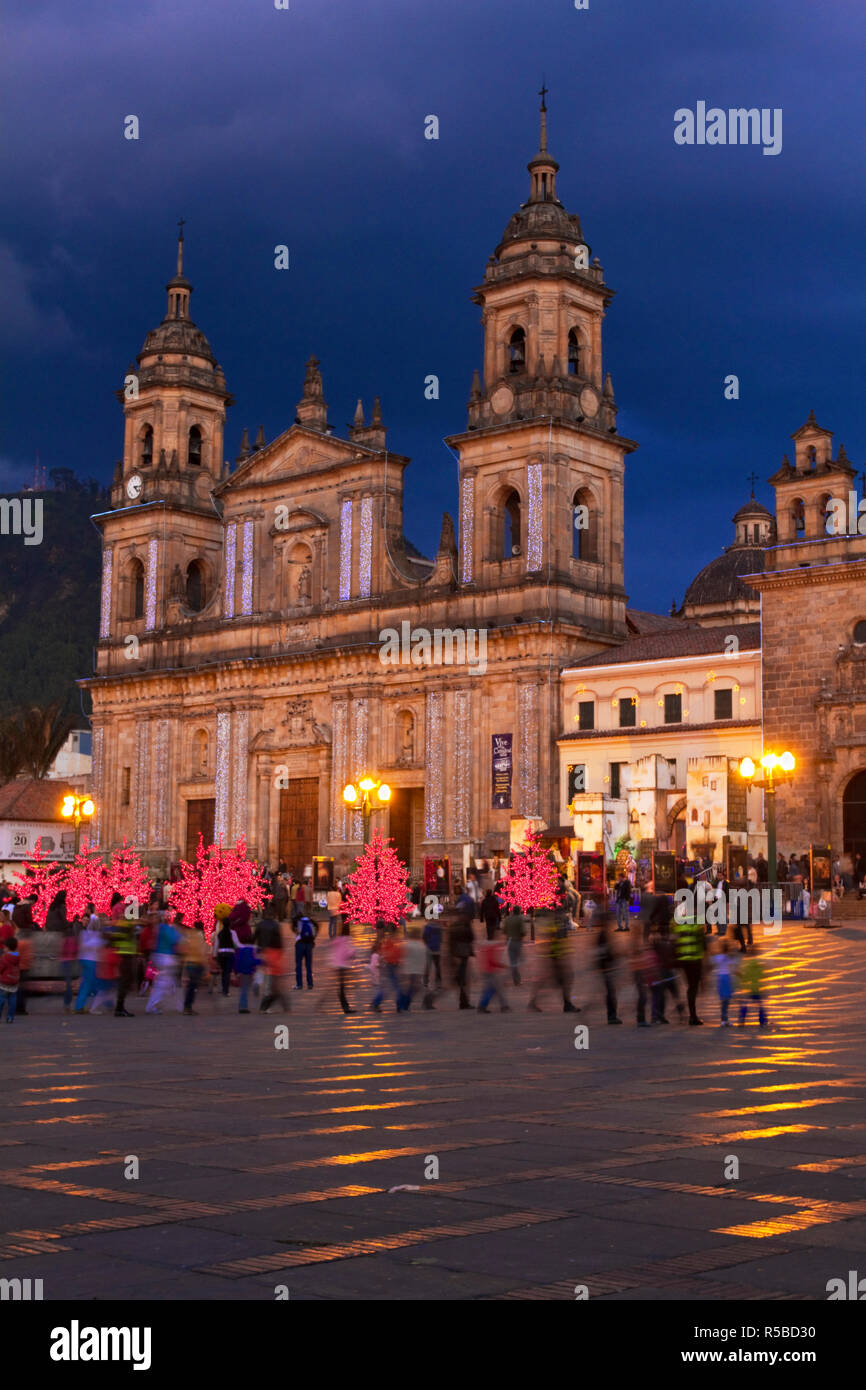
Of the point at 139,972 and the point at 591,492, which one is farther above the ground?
the point at 591,492

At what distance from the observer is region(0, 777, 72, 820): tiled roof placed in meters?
75.8

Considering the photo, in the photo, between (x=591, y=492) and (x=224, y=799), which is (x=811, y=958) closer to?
(x=591, y=492)

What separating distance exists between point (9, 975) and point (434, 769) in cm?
3602

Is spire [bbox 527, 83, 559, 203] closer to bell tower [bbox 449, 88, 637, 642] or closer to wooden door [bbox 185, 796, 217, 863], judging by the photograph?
bell tower [bbox 449, 88, 637, 642]

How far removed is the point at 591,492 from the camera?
57.3 meters

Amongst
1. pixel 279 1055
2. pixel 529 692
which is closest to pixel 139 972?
pixel 279 1055

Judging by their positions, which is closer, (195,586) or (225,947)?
(225,947)

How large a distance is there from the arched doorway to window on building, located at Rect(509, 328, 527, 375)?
20.4m

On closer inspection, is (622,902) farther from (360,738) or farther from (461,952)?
(360,738)

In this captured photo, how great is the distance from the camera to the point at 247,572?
2574 inches

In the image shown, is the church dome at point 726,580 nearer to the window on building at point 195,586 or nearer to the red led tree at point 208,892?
the window on building at point 195,586

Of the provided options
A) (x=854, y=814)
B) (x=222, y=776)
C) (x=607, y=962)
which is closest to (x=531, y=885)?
(x=854, y=814)

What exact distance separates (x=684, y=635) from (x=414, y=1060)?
3884 cm

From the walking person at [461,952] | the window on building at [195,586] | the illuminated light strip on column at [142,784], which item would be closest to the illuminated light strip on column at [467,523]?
the illuminated light strip on column at [142,784]
